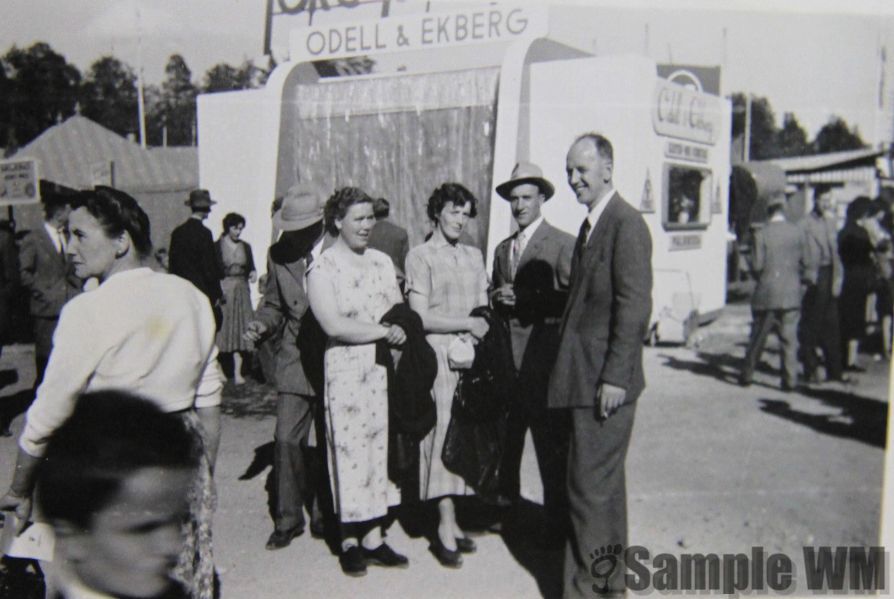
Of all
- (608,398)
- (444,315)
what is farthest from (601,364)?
(444,315)

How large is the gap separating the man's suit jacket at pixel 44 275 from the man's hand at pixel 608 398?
3409mm

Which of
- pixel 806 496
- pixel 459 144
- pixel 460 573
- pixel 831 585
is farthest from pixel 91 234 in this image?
pixel 459 144

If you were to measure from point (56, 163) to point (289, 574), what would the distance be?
2.59 m

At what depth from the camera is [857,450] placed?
149 inches

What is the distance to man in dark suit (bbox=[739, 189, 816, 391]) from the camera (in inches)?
194

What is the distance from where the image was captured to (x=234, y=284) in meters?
5.84

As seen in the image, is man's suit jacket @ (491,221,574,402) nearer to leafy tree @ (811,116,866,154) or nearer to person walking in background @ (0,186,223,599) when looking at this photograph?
person walking in background @ (0,186,223,599)

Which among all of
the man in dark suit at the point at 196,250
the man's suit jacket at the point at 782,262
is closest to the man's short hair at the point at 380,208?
the man in dark suit at the point at 196,250

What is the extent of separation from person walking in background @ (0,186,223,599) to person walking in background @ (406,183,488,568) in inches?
42.3

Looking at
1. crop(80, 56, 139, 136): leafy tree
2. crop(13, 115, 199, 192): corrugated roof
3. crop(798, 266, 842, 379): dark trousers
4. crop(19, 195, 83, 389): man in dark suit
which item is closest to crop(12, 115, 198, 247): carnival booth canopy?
crop(13, 115, 199, 192): corrugated roof

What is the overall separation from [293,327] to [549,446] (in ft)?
3.66

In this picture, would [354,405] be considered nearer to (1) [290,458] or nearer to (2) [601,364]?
(1) [290,458]

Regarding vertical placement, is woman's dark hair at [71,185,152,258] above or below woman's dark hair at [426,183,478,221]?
below

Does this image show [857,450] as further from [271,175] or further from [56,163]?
[271,175]
